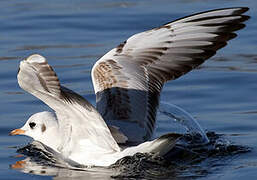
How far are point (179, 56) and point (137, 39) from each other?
1.93 ft

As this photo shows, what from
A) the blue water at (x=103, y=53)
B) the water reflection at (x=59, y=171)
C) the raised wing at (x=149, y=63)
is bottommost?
the water reflection at (x=59, y=171)

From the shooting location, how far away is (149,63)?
8.57m

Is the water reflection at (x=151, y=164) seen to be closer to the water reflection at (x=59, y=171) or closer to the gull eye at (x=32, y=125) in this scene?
the water reflection at (x=59, y=171)

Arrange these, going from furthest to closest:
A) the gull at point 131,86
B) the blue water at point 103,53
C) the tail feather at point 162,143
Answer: the blue water at point 103,53
the gull at point 131,86
the tail feather at point 162,143

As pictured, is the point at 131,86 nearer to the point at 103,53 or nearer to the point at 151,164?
the point at 151,164

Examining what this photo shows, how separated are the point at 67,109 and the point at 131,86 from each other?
1135 millimetres

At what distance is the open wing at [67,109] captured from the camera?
257 inches

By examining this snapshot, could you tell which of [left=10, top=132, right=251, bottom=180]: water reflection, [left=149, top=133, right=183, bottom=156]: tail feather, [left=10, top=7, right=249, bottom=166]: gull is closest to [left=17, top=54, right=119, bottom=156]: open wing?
[left=10, top=7, right=249, bottom=166]: gull

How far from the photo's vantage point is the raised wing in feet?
27.1

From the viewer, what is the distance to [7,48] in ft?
41.3

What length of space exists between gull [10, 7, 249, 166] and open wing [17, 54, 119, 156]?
11 millimetres

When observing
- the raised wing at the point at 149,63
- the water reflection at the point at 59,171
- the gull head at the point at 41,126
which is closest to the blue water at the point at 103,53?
the water reflection at the point at 59,171

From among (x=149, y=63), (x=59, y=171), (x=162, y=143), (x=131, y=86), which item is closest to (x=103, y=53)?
(x=149, y=63)

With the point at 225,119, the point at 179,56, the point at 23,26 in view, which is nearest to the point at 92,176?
the point at 179,56
